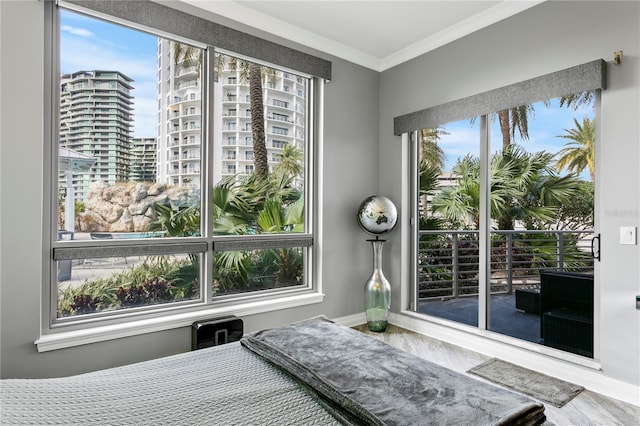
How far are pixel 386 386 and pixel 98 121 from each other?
8.42 ft

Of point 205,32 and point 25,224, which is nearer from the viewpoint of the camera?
point 25,224

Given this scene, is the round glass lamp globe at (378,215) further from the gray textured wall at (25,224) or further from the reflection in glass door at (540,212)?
the gray textured wall at (25,224)

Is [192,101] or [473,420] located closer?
[473,420]

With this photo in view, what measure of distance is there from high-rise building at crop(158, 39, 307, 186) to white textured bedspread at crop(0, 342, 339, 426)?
1.85 metres

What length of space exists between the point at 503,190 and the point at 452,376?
2381 millimetres

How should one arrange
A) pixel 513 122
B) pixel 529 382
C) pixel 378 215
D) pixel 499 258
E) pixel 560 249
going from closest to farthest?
1. pixel 529 382
2. pixel 560 249
3. pixel 513 122
4. pixel 499 258
5. pixel 378 215

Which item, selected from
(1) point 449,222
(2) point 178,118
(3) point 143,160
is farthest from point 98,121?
(1) point 449,222

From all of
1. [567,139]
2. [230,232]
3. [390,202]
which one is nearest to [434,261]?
[390,202]

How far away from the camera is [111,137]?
2.66 m

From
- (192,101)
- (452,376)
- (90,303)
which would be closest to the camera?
(452,376)

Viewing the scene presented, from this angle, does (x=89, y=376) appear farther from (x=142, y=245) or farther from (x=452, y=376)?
(x=142, y=245)

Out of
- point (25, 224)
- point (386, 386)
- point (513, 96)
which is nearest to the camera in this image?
point (386, 386)

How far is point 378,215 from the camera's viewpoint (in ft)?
11.8

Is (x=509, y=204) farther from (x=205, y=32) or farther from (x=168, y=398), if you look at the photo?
(x=168, y=398)
